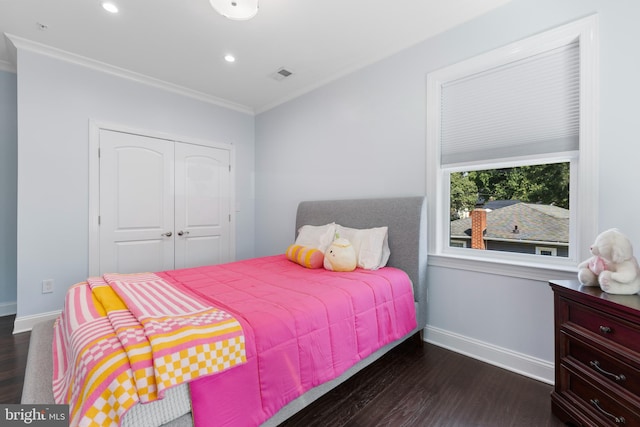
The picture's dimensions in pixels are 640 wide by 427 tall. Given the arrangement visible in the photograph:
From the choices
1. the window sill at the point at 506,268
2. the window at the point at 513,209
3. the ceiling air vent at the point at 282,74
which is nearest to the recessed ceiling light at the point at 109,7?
the ceiling air vent at the point at 282,74

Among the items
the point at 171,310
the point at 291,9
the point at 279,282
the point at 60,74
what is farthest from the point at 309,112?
the point at 171,310

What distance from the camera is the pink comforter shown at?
119cm

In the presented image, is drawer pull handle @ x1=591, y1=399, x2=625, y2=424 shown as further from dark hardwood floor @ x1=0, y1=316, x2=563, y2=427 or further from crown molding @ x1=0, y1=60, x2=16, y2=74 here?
crown molding @ x1=0, y1=60, x2=16, y2=74

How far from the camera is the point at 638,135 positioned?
160 centimetres

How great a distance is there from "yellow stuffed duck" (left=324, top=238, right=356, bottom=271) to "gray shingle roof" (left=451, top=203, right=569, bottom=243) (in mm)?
1015

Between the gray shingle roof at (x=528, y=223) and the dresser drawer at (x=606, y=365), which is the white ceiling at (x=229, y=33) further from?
the dresser drawer at (x=606, y=365)

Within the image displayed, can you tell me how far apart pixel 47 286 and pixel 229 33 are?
3033 millimetres

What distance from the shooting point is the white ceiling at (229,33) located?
218 cm

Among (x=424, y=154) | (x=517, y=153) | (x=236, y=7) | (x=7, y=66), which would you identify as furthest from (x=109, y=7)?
(x=517, y=153)

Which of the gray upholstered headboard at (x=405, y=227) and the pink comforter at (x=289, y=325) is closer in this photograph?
the pink comforter at (x=289, y=325)

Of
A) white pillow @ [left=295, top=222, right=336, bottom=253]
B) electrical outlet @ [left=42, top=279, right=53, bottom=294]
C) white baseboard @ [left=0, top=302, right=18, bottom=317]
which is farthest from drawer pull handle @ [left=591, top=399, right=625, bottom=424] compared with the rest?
white baseboard @ [left=0, top=302, right=18, bottom=317]

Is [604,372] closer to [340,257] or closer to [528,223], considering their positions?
[528,223]

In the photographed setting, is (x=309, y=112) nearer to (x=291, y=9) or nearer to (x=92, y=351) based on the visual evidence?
(x=291, y=9)

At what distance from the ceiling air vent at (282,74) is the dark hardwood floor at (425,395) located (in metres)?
3.02
